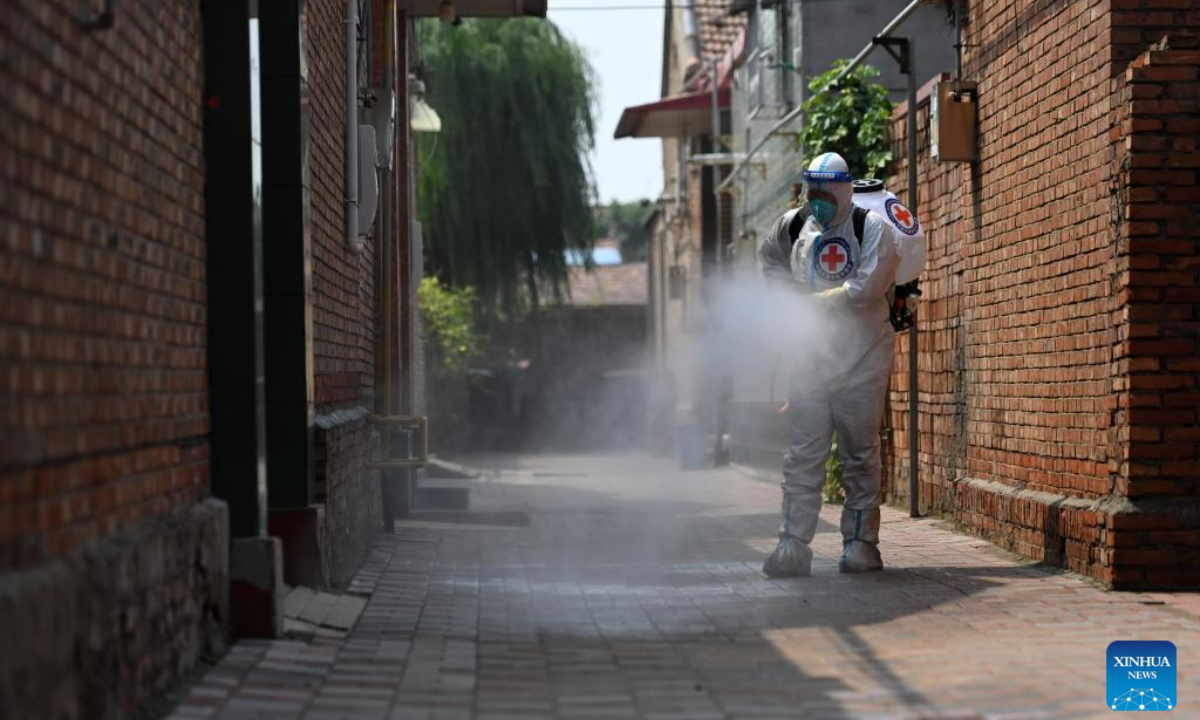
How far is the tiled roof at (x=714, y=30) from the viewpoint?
108 ft

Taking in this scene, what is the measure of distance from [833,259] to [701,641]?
9.14 feet

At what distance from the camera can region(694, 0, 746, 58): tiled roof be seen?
108 ft

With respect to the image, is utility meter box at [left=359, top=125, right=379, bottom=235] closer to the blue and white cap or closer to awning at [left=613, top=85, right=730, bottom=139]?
the blue and white cap

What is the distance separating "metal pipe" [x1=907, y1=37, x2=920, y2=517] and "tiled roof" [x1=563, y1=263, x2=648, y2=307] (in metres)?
36.7

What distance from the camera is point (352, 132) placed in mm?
9898

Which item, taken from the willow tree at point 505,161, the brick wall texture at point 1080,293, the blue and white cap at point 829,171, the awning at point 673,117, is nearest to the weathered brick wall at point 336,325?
the blue and white cap at point 829,171

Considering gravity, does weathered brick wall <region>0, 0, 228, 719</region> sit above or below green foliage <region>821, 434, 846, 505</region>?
above

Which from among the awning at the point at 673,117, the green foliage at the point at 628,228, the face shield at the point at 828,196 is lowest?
the face shield at the point at 828,196

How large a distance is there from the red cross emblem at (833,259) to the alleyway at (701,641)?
150cm

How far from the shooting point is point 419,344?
69.2 ft

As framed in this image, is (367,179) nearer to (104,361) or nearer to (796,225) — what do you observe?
(796,225)

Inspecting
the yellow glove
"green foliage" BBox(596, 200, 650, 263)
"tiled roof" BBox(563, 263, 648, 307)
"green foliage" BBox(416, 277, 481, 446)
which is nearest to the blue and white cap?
the yellow glove

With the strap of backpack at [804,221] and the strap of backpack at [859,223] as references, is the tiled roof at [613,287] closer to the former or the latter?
the strap of backpack at [804,221]

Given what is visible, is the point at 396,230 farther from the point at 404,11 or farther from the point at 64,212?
the point at 64,212
